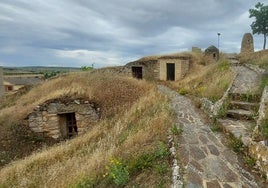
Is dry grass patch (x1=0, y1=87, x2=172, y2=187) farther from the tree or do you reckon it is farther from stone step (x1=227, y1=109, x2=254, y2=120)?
the tree

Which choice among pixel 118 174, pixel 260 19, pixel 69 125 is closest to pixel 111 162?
pixel 118 174

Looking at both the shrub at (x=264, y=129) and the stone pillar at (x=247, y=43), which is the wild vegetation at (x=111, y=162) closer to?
the shrub at (x=264, y=129)

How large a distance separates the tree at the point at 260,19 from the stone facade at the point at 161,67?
575 inches

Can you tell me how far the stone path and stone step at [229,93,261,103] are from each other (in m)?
1.96

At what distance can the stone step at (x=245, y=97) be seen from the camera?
20.9 ft

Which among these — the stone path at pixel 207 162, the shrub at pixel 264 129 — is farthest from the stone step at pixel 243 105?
the shrub at pixel 264 129

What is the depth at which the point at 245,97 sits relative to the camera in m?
6.56

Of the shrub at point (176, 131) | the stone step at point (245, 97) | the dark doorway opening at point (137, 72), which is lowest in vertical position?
the shrub at point (176, 131)

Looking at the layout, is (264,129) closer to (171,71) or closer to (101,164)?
(101,164)

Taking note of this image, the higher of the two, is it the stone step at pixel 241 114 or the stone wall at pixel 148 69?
the stone wall at pixel 148 69

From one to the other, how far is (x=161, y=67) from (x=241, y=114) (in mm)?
13197

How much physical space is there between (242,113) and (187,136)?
1972 mm

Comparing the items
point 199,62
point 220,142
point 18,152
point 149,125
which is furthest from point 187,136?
point 199,62

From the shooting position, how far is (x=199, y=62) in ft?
60.4
